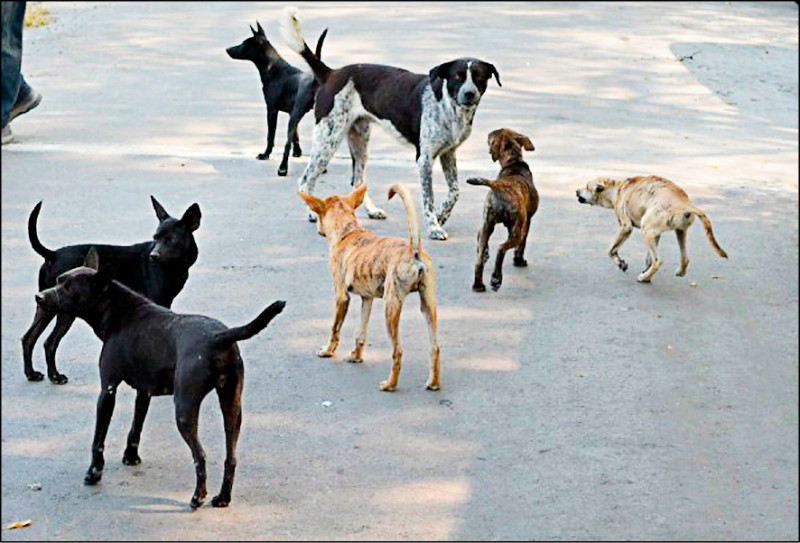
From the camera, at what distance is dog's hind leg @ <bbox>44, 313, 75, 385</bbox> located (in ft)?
22.9

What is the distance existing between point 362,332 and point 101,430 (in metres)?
1.93

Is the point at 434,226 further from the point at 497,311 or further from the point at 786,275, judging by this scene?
the point at 786,275

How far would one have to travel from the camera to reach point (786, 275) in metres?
9.29

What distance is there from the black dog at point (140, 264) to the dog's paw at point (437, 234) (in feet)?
10.5

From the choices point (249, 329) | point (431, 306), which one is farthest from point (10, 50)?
point (431, 306)

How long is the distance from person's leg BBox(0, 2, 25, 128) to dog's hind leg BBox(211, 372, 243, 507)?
1933mm

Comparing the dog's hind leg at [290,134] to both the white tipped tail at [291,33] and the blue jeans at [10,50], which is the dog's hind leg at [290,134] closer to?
the white tipped tail at [291,33]

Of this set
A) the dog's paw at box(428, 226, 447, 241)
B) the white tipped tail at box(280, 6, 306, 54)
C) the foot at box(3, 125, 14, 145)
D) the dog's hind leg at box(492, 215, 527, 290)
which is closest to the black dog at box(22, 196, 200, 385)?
the dog's hind leg at box(492, 215, 527, 290)

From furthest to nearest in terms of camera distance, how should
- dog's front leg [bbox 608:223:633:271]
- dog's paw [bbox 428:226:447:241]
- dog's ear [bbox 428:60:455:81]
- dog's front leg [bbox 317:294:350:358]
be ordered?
dog's paw [bbox 428:226:447:241] → dog's ear [bbox 428:60:455:81] → dog's front leg [bbox 608:223:633:271] → dog's front leg [bbox 317:294:350:358]


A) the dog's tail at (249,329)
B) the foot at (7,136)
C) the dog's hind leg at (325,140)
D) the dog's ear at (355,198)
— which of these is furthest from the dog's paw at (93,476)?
the foot at (7,136)

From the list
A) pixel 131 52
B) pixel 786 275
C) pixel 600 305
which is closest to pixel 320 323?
pixel 600 305

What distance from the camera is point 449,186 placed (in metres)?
10.2

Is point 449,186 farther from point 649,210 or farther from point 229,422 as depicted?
point 229,422

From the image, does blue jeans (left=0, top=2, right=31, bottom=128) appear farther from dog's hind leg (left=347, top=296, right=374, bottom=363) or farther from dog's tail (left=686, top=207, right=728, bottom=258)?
dog's tail (left=686, top=207, right=728, bottom=258)
